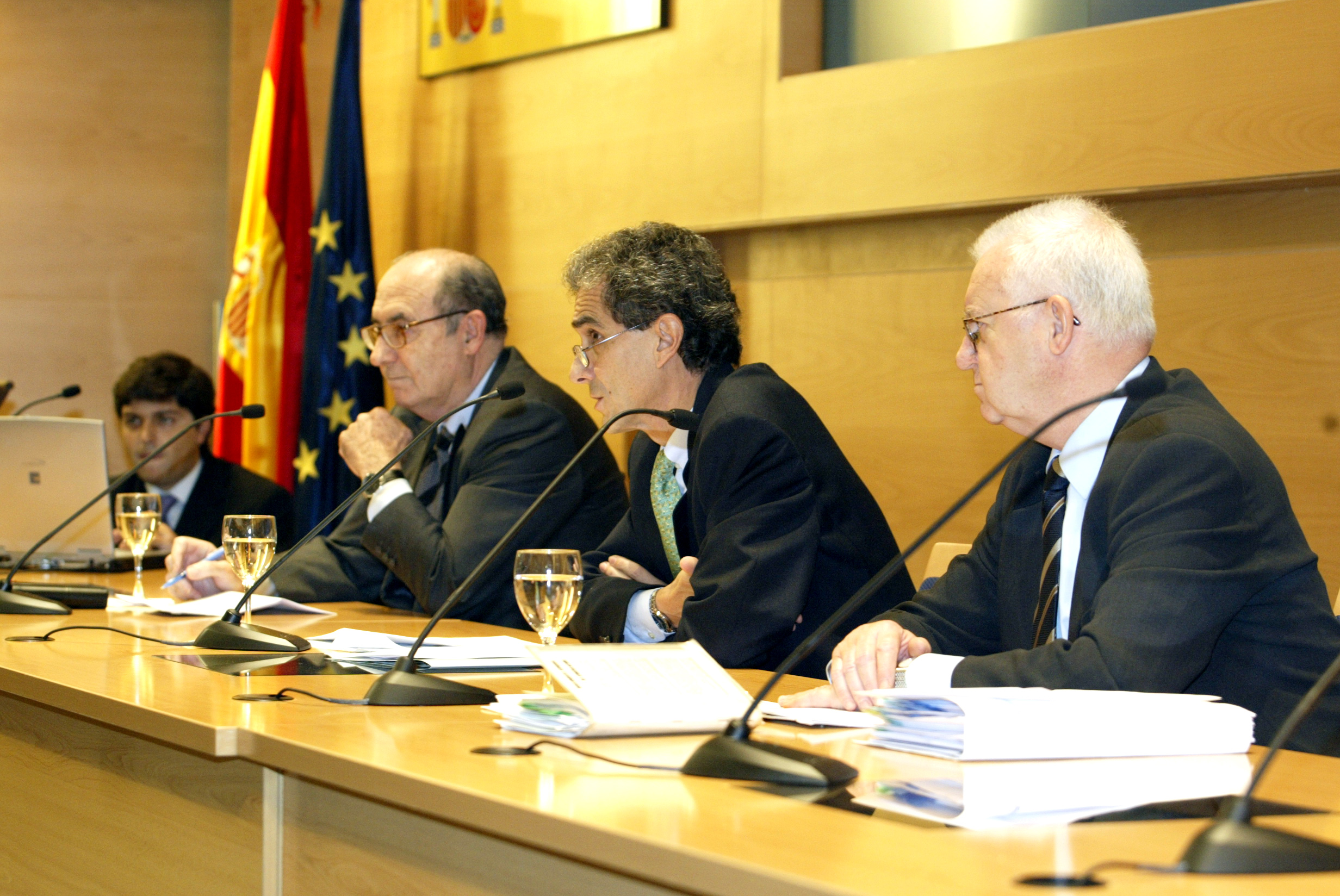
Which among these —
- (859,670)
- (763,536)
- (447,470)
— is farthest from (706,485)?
(447,470)

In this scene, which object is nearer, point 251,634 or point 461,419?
point 251,634

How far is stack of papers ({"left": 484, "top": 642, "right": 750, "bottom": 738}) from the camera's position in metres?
1.45

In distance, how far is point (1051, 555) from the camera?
73.7 inches

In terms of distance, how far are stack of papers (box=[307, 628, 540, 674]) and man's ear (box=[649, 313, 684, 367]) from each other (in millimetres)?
652

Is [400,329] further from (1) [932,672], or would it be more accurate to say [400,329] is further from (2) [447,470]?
(1) [932,672]

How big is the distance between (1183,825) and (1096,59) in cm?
235

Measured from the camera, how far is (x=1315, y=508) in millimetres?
2846

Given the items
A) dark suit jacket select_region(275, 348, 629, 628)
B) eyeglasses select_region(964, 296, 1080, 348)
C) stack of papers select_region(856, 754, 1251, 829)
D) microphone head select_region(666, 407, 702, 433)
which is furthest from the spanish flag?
stack of papers select_region(856, 754, 1251, 829)

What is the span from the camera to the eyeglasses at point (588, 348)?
260 cm

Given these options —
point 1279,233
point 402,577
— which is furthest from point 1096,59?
point 402,577

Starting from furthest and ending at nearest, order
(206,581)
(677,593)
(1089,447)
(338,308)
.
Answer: (338,308) < (206,581) < (677,593) < (1089,447)

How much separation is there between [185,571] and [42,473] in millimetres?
726

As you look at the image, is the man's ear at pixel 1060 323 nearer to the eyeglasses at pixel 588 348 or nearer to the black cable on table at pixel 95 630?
the eyeglasses at pixel 588 348

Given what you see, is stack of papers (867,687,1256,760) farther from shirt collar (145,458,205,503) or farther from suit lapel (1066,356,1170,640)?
shirt collar (145,458,205,503)
